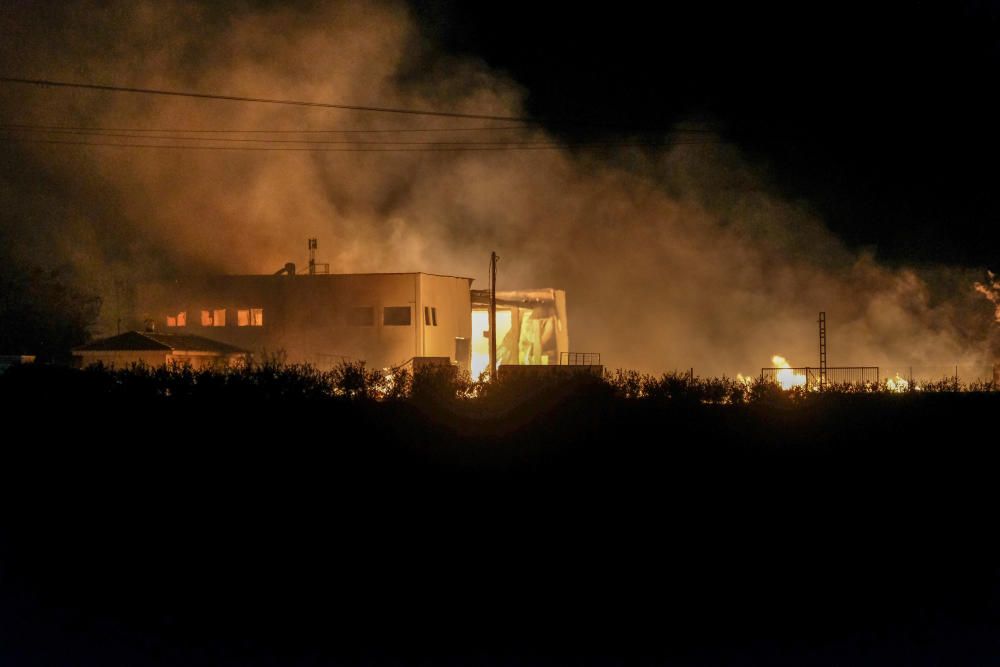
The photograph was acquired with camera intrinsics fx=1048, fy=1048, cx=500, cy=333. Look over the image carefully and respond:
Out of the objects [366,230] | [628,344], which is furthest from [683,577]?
[628,344]

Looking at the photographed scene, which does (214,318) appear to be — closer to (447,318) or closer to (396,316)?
(396,316)

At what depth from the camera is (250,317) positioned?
161ft

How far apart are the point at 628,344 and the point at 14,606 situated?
60704 millimetres

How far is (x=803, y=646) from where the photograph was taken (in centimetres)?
962

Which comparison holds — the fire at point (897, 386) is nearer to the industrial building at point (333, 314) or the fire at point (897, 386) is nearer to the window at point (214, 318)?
the industrial building at point (333, 314)

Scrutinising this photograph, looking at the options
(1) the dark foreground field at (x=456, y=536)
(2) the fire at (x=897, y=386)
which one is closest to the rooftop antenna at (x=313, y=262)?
(2) the fire at (x=897, y=386)

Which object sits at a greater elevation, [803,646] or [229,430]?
[229,430]

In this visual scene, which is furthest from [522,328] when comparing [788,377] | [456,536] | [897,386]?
[456,536]

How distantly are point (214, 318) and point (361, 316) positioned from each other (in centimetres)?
757

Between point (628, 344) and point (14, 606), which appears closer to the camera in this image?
point (14, 606)

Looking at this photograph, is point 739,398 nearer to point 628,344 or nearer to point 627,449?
point 627,449

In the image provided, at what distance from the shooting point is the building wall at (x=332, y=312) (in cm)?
4656

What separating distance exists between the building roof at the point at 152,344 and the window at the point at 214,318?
18.2 ft

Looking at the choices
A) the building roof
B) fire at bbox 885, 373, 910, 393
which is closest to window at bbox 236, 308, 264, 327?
the building roof
